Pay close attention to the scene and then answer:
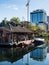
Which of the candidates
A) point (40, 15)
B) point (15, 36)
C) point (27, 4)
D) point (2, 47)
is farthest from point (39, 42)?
point (40, 15)

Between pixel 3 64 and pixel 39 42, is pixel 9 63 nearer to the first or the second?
pixel 3 64

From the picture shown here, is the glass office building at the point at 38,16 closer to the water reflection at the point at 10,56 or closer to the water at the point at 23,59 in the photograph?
the water reflection at the point at 10,56

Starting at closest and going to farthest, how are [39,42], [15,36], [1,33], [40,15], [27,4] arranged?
1. [1,33]
2. [15,36]
3. [39,42]
4. [27,4]
5. [40,15]

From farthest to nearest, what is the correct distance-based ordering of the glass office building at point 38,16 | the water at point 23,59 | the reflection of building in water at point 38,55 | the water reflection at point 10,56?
A: 1. the glass office building at point 38,16
2. the reflection of building in water at point 38,55
3. the water reflection at point 10,56
4. the water at point 23,59

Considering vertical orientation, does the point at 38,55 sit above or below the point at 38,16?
below

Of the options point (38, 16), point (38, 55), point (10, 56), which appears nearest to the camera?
point (10, 56)

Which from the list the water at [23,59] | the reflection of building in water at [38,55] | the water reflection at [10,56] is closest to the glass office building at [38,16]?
the reflection of building in water at [38,55]

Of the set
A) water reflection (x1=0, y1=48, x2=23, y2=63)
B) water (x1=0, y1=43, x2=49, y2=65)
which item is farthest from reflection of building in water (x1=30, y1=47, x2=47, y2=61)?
water reflection (x1=0, y1=48, x2=23, y2=63)

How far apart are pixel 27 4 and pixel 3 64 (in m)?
52.4

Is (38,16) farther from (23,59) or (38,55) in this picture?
→ (23,59)

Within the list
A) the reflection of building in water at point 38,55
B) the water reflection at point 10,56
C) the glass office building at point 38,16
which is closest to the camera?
the water reflection at point 10,56

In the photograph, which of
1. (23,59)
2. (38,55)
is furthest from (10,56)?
(38,55)

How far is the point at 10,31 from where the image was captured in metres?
33.5

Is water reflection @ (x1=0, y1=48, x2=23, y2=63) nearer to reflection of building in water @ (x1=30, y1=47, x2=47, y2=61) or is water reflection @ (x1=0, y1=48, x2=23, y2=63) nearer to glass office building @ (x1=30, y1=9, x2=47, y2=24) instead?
reflection of building in water @ (x1=30, y1=47, x2=47, y2=61)
